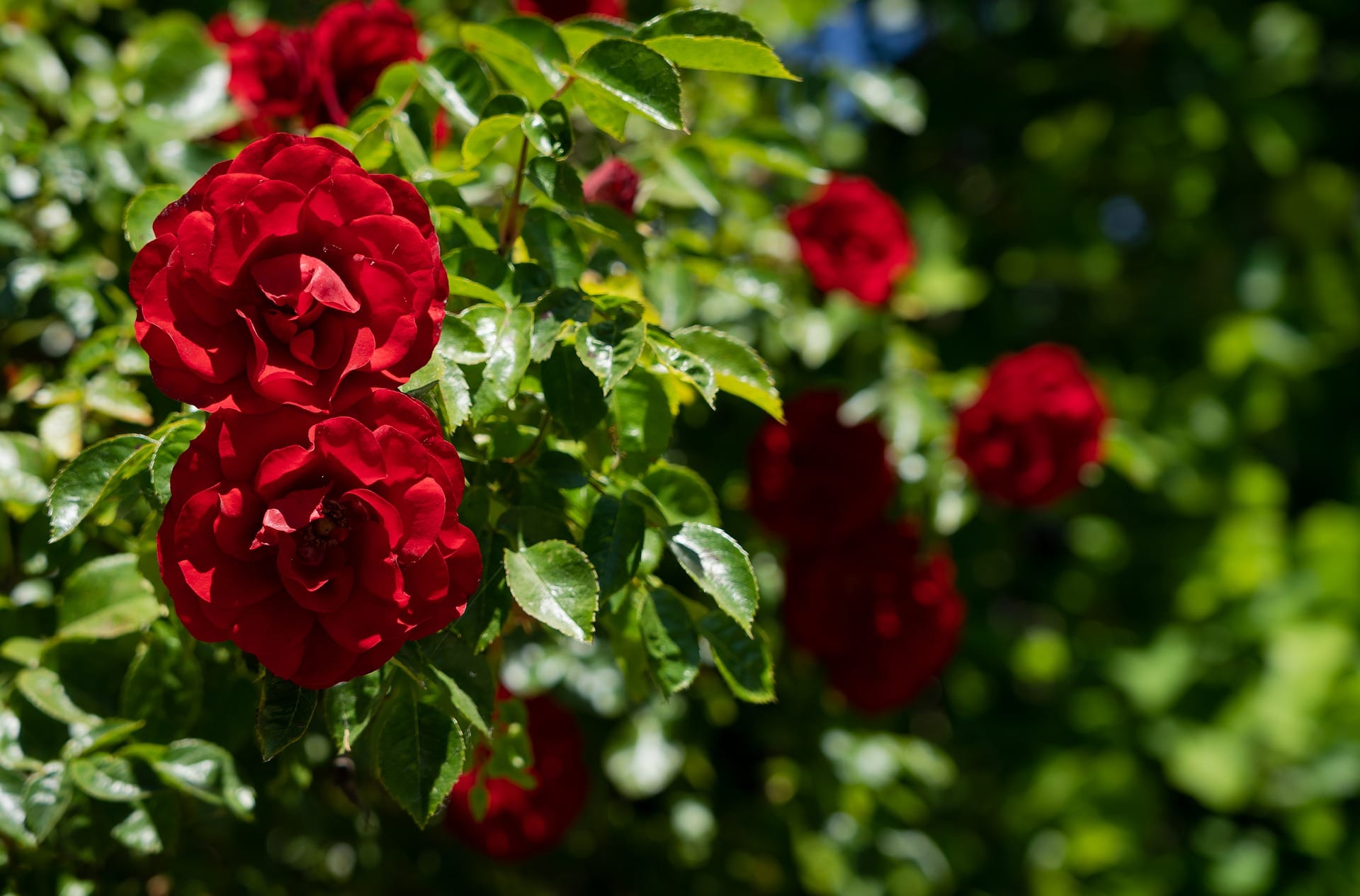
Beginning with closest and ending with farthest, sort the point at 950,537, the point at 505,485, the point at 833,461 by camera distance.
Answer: the point at 505,485
the point at 833,461
the point at 950,537

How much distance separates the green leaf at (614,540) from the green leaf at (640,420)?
1.4 inches

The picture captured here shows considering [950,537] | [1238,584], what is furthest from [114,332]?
[1238,584]

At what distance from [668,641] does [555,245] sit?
332 millimetres

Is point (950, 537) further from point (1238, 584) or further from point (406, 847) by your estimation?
point (406, 847)

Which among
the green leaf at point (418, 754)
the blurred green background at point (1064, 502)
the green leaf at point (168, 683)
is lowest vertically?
the blurred green background at point (1064, 502)

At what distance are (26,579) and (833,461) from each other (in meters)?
0.90

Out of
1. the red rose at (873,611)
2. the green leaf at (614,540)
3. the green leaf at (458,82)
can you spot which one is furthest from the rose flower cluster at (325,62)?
the red rose at (873,611)

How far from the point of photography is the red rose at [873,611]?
1.42 m

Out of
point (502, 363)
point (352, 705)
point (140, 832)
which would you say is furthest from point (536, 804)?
point (502, 363)

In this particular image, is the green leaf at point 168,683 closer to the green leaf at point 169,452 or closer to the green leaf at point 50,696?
the green leaf at point 50,696

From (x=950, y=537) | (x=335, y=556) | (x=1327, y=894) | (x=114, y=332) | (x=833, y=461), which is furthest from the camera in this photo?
(x=1327, y=894)

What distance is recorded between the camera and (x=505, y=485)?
0.83m

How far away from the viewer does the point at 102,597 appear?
92cm

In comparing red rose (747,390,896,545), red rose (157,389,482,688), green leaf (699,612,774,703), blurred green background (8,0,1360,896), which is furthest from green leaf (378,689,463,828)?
red rose (747,390,896,545)
